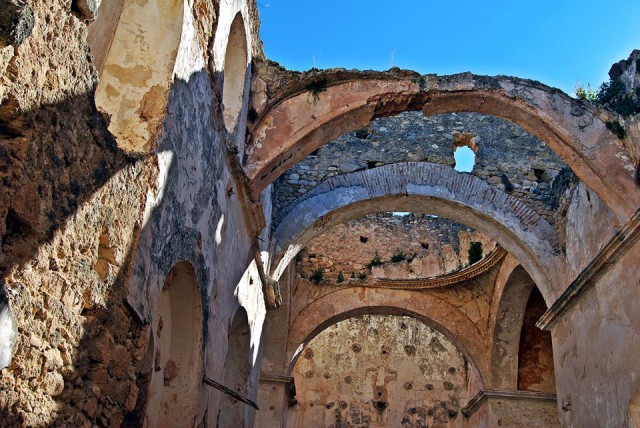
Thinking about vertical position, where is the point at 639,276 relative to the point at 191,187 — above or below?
above

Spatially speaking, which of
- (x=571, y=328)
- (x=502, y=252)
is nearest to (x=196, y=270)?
(x=571, y=328)

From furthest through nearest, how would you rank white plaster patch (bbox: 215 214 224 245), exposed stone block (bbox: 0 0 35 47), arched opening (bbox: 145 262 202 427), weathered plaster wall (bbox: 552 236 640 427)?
weathered plaster wall (bbox: 552 236 640 427)
white plaster patch (bbox: 215 214 224 245)
arched opening (bbox: 145 262 202 427)
exposed stone block (bbox: 0 0 35 47)

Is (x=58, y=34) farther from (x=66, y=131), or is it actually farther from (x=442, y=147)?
(x=442, y=147)

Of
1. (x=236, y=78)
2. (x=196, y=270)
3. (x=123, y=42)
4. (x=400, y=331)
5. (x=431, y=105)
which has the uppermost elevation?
(x=400, y=331)

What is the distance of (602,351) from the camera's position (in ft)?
22.0

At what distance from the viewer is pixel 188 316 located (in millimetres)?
4969

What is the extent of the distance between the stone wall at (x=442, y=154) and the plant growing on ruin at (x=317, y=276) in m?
3.38

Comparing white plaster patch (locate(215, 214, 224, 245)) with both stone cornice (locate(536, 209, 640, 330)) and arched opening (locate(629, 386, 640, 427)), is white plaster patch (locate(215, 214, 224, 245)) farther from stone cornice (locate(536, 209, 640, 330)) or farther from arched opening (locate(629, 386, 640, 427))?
arched opening (locate(629, 386, 640, 427))

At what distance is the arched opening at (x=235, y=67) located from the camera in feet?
20.1

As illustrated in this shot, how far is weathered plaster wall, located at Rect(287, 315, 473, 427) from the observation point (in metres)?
15.3

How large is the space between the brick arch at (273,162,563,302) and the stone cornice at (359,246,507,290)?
1.83 m

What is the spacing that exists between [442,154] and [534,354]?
12.4ft

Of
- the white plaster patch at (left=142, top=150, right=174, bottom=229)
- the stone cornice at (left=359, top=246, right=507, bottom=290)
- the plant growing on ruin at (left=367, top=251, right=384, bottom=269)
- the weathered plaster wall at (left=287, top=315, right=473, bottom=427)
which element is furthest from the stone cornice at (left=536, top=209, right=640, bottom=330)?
the weathered plaster wall at (left=287, top=315, right=473, bottom=427)

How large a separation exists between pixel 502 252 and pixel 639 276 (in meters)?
4.85
